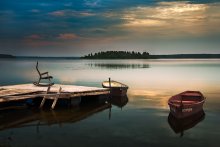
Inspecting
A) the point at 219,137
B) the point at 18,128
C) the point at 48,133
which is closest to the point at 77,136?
the point at 48,133

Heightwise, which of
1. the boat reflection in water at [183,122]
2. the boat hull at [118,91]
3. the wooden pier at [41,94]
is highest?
the wooden pier at [41,94]

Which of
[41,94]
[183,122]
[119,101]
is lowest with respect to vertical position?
[119,101]

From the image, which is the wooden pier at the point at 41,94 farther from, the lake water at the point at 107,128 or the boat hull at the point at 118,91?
the boat hull at the point at 118,91

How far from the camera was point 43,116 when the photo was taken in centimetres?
2095

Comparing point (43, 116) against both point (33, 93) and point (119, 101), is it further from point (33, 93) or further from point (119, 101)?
point (119, 101)

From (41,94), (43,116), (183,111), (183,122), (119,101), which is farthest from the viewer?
(119,101)

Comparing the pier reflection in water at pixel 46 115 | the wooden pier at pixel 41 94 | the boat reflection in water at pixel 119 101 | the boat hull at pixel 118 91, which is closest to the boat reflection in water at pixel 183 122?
the pier reflection in water at pixel 46 115

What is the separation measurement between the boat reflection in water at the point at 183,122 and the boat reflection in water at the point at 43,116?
573 cm

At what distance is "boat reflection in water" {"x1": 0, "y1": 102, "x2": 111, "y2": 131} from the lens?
62.0 ft

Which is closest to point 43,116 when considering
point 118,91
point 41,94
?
point 41,94

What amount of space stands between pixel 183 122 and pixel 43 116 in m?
9.08

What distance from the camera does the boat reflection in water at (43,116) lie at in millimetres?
18906

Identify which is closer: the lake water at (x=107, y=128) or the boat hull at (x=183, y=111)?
the lake water at (x=107, y=128)

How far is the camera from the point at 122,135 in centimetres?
1625
